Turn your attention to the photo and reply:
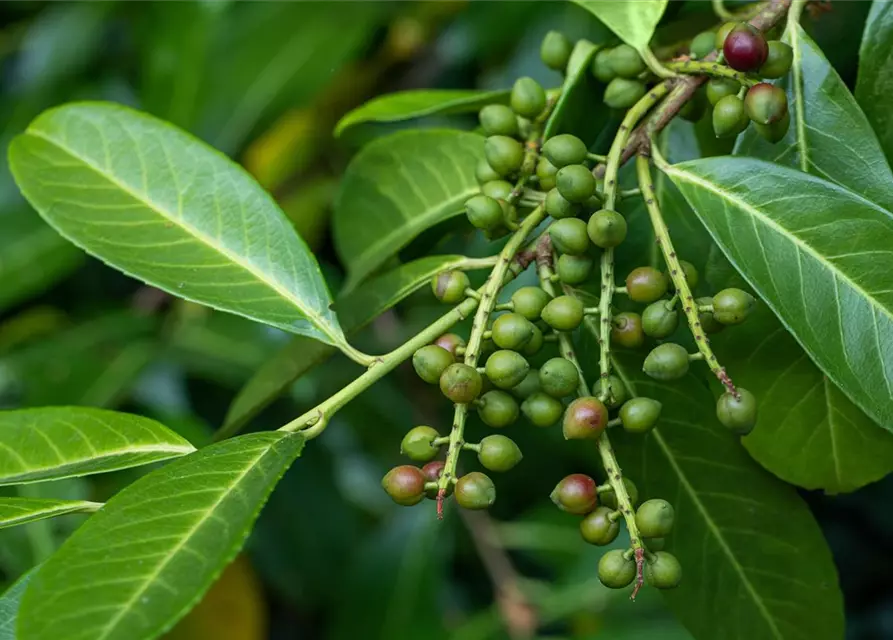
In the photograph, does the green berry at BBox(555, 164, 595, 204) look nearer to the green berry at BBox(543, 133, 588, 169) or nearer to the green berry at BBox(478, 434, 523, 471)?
the green berry at BBox(543, 133, 588, 169)

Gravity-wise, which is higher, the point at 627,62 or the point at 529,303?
the point at 627,62

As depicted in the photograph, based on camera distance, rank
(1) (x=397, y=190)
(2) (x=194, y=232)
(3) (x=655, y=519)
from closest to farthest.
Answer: (3) (x=655, y=519), (2) (x=194, y=232), (1) (x=397, y=190)

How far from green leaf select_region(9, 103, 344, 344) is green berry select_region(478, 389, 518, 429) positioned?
0.16 metres

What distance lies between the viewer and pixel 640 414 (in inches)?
29.0

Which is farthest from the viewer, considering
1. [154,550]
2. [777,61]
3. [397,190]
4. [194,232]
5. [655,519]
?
[397,190]

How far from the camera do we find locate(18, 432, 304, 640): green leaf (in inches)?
22.0

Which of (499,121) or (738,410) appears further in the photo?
(499,121)

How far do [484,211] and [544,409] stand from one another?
0.18m

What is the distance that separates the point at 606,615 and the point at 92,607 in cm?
142

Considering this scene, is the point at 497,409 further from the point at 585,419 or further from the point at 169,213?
the point at 169,213

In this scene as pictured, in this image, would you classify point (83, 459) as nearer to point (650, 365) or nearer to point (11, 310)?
point (650, 365)

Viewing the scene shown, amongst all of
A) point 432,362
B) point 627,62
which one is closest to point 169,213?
point 432,362

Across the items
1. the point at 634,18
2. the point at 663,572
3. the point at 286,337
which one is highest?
the point at 634,18

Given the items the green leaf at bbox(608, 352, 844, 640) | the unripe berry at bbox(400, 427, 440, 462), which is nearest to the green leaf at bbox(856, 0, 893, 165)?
the green leaf at bbox(608, 352, 844, 640)
